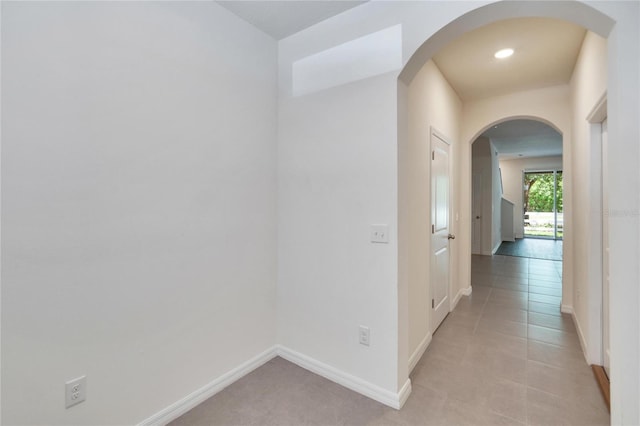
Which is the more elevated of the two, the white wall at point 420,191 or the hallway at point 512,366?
the white wall at point 420,191

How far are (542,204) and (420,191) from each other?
32.8 feet

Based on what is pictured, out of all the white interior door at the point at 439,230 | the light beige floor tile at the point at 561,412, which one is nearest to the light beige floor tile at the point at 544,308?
the white interior door at the point at 439,230

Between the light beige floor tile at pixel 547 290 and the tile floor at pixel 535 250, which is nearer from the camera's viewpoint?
the light beige floor tile at pixel 547 290

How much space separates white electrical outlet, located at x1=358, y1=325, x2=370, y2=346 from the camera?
2.03m

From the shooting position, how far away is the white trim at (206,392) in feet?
5.70

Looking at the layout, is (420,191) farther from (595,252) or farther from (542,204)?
(542,204)

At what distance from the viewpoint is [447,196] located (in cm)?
342

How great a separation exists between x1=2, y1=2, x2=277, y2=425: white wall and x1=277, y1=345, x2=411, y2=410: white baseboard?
340 mm

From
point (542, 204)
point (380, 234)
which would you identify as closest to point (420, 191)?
point (380, 234)

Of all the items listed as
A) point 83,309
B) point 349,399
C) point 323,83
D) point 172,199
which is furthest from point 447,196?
point 83,309

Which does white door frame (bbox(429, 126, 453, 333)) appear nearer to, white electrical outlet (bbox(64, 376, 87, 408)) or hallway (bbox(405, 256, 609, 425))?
hallway (bbox(405, 256, 609, 425))

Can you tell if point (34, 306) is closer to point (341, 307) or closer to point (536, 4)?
point (341, 307)

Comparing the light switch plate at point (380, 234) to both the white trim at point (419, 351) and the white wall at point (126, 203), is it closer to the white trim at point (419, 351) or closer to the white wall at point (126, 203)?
the white wall at point (126, 203)

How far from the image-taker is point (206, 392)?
77.6 inches
